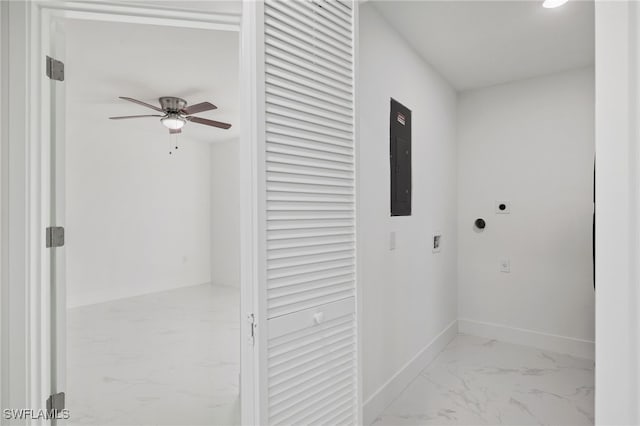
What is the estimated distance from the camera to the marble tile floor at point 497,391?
205 cm

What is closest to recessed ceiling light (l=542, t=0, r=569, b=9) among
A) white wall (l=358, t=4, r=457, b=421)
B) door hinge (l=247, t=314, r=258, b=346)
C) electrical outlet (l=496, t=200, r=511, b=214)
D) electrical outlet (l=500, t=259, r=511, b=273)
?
white wall (l=358, t=4, r=457, b=421)

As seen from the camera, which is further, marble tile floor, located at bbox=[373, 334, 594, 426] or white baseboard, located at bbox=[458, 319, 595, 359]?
white baseboard, located at bbox=[458, 319, 595, 359]

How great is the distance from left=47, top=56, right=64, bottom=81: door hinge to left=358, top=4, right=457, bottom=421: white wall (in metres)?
1.30

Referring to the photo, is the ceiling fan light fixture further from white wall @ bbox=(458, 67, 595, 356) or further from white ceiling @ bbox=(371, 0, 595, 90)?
white wall @ bbox=(458, 67, 595, 356)

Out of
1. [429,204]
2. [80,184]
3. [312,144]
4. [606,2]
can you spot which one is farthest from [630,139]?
[80,184]

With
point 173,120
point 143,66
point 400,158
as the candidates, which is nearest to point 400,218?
point 400,158

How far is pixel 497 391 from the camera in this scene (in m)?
2.33

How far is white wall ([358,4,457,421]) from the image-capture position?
2.03 meters

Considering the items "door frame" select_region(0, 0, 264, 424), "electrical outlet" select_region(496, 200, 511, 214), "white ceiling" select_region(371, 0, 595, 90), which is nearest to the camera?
"door frame" select_region(0, 0, 264, 424)

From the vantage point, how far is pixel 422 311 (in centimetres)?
273

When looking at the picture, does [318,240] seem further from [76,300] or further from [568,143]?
[76,300]

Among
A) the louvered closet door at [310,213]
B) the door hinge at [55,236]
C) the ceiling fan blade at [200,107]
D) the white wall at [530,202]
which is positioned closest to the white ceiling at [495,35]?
the white wall at [530,202]

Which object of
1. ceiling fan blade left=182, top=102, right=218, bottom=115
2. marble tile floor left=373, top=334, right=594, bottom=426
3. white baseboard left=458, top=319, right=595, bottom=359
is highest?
ceiling fan blade left=182, top=102, right=218, bottom=115

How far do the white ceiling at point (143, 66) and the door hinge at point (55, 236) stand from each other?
3.47 ft
